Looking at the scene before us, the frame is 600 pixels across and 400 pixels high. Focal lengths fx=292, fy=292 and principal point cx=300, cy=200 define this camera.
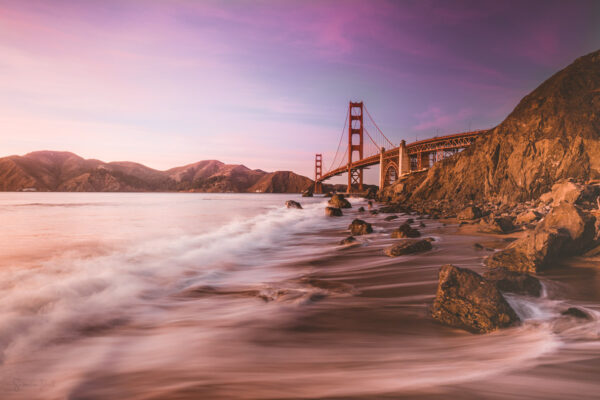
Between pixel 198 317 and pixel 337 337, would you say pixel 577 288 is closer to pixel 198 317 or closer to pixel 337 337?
pixel 337 337

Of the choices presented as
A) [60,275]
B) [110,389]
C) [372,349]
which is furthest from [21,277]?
[372,349]

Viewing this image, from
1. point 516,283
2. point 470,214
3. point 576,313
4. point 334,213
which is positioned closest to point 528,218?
point 470,214

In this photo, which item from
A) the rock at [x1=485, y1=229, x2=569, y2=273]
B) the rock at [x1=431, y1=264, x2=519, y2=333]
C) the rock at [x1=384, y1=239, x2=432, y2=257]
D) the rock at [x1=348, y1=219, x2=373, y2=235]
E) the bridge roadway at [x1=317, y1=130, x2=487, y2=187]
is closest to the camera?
the rock at [x1=431, y1=264, x2=519, y2=333]

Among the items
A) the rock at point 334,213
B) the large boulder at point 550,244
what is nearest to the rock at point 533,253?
the large boulder at point 550,244

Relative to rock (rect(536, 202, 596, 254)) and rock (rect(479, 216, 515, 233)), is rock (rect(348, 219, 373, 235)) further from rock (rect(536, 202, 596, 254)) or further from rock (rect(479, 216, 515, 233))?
rock (rect(536, 202, 596, 254))

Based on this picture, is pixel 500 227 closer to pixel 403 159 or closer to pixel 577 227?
pixel 577 227

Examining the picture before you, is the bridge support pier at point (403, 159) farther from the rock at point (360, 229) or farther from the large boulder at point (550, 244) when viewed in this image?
the large boulder at point (550, 244)

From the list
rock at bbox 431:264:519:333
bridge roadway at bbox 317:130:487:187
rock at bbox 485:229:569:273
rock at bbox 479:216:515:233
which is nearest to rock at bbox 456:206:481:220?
rock at bbox 479:216:515:233
